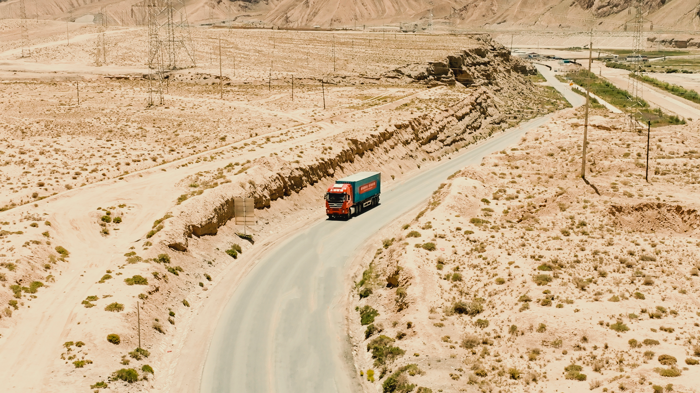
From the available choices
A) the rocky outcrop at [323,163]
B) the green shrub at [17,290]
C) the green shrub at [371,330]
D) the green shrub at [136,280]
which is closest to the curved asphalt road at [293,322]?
the green shrub at [371,330]

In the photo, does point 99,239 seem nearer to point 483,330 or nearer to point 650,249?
point 483,330

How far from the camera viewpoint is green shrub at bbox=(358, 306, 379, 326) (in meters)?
42.5

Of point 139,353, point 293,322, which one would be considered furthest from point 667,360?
point 139,353

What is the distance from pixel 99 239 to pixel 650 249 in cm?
3799

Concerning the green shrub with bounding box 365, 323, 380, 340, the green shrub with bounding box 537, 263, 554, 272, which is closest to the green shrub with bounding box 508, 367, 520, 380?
the green shrub with bounding box 365, 323, 380, 340

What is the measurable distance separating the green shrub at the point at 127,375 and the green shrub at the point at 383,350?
40.4 ft

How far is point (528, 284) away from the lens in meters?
40.4

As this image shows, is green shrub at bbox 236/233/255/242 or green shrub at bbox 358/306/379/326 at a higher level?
green shrub at bbox 236/233/255/242

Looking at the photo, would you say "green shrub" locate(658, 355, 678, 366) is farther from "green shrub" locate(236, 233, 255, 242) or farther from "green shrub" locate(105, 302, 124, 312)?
"green shrub" locate(236, 233, 255, 242)

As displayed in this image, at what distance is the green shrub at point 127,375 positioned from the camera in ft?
114

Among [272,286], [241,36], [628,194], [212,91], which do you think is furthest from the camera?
[241,36]

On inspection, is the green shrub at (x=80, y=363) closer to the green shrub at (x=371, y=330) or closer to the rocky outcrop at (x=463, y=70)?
the green shrub at (x=371, y=330)

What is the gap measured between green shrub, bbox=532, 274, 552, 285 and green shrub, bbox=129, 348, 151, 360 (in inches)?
878

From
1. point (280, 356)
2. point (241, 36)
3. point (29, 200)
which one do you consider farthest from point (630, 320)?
point (241, 36)
